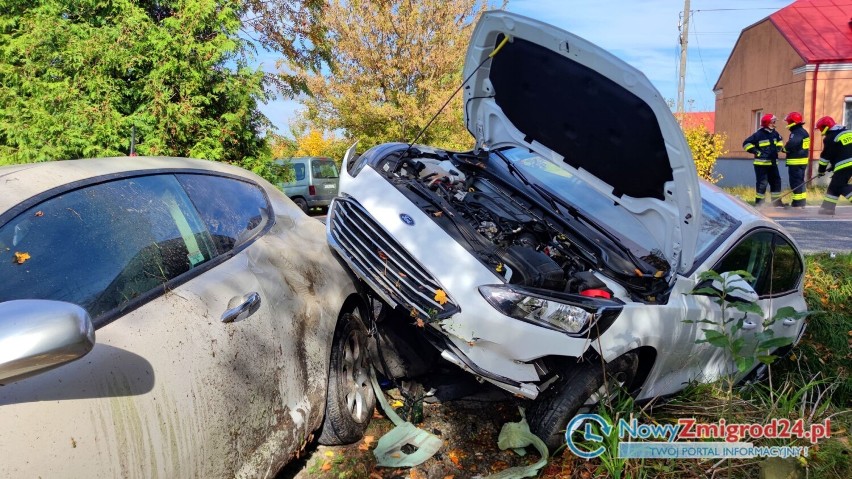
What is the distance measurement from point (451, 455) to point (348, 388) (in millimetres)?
672

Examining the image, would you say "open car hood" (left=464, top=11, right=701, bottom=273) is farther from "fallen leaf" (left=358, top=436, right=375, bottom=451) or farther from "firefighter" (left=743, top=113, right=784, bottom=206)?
"firefighter" (left=743, top=113, right=784, bottom=206)

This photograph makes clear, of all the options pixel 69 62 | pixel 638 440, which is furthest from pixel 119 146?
pixel 638 440

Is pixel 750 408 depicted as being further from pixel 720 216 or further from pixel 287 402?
pixel 287 402

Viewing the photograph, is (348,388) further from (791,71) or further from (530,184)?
(791,71)

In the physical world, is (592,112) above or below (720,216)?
above

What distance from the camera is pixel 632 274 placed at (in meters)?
3.37

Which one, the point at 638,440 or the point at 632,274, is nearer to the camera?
the point at 638,440

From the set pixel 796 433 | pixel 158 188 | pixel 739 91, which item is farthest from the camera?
pixel 739 91

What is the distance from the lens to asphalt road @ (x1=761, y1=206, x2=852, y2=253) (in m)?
8.05

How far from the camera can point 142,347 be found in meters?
1.83

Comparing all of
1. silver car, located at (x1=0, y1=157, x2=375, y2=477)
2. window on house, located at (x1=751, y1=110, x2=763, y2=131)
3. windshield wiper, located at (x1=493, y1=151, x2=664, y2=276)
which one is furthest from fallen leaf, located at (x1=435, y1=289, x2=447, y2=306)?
window on house, located at (x1=751, y1=110, x2=763, y2=131)

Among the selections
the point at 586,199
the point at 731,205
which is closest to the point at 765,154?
the point at 731,205

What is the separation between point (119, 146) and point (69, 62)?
3.30 ft

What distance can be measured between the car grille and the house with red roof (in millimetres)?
21443
